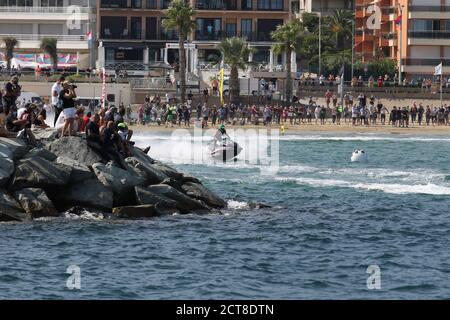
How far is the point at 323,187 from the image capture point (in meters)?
52.6

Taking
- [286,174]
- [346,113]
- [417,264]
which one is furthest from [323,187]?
[346,113]

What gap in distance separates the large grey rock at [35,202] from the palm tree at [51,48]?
74094mm

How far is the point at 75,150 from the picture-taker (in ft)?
137

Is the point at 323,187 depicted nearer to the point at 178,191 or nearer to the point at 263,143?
the point at 178,191

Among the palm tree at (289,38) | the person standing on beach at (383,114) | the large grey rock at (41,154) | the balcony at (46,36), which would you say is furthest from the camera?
the balcony at (46,36)

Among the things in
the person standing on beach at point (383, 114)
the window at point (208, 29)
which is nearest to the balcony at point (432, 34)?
the window at point (208, 29)

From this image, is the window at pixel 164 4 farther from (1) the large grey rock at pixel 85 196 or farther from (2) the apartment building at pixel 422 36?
(1) the large grey rock at pixel 85 196

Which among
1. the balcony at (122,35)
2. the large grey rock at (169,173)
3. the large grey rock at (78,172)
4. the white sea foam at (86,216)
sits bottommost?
the white sea foam at (86,216)

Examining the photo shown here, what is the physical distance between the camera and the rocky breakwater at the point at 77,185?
127 ft

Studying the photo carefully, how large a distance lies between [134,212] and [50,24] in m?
84.5

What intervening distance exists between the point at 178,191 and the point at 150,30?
265 ft

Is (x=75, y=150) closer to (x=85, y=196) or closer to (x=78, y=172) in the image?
(x=78, y=172)

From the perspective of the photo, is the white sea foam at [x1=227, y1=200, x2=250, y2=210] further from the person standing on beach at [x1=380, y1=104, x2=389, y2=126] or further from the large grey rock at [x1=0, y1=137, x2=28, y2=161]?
the person standing on beach at [x1=380, y1=104, x2=389, y2=126]
